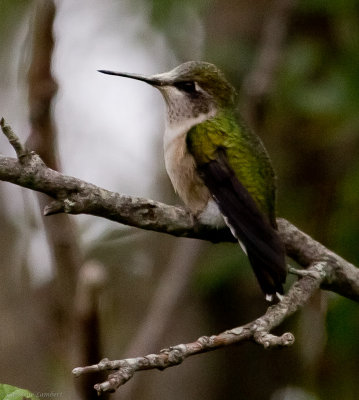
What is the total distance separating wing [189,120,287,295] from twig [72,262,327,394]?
0.70 feet

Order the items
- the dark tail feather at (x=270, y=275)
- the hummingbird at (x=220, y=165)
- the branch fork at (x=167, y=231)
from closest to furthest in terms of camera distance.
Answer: the branch fork at (x=167, y=231), the dark tail feather at (x=270, y=275), the hummingbird at (x=220, y=165)

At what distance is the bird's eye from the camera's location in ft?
18.5

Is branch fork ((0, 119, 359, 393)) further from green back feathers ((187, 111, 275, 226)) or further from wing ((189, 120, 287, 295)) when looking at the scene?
green back feathers ((187, 111, 275, 226))

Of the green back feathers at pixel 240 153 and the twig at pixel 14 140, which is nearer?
the twig at pixel 14 140

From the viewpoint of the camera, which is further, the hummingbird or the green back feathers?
the green back feathers

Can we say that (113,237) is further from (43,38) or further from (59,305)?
(43,38)

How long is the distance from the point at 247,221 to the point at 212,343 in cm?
158

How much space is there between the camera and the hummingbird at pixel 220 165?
14.4ft

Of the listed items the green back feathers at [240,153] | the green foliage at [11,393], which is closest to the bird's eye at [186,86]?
the green back feathers at [240,153]

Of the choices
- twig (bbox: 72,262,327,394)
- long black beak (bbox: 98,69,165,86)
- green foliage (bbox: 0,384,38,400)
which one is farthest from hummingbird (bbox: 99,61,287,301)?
green foliage (bbox: 0,384,38,400)

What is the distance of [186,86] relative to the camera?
565 centimetres

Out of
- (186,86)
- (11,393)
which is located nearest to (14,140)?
(11,393)

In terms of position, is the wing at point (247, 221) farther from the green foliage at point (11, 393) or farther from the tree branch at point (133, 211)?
the green foliage at point (11, 393)

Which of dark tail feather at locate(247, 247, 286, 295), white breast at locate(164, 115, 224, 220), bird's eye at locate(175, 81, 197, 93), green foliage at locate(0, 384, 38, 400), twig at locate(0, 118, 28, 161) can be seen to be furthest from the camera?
bird's eye at locate(175, 81, 197, 93)
